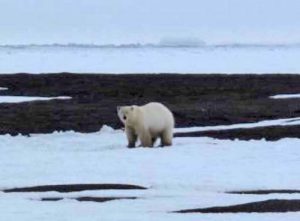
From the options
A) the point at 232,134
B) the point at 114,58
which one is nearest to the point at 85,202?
the point at 232,134

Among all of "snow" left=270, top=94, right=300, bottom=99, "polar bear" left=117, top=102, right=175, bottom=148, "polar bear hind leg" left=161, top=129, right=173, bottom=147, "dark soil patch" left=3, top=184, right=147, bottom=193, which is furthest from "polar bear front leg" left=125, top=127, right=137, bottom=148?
Answer: "snow" left=270, top=94, right=300, bottom=99

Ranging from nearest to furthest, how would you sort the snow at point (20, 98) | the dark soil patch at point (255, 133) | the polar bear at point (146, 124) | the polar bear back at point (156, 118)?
1. the polar bear at point (146, 124)
2. the polar bear back at point (156, 118)
3. the dark soil patch at point (255, 133)
4. the snow at point (20, 98)

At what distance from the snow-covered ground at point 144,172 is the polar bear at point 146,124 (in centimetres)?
40

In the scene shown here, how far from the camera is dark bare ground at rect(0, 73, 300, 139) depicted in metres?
26.6

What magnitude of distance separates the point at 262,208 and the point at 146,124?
6997 mm

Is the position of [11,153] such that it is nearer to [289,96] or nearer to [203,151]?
[203,151]

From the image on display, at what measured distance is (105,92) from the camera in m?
39.2

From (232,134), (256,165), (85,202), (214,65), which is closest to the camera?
(85,202)

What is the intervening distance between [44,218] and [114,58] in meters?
54.8

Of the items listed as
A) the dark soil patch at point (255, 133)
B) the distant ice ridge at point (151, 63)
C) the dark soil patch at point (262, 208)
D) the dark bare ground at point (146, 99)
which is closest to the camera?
the dark soil patch at point (262, 208)

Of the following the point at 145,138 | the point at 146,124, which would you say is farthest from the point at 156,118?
the point at 145,138

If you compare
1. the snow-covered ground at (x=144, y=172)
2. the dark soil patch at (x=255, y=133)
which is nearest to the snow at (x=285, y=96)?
the dark soil patch at (x=255, y=133)

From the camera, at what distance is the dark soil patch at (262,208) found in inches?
498

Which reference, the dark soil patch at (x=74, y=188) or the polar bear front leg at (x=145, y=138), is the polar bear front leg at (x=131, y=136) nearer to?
the polar bear front leg at (x=145, y=138)
